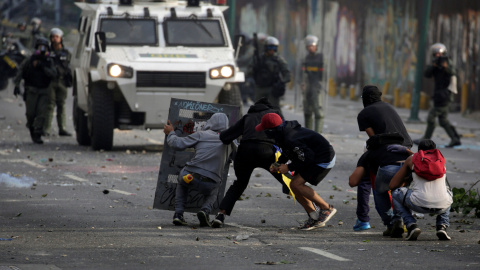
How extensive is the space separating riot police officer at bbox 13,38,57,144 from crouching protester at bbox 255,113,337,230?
9.29 meters

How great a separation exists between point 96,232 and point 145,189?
347 cm

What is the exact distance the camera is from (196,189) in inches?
382

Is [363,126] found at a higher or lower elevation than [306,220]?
higher

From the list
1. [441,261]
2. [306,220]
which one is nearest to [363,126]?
[306,220]

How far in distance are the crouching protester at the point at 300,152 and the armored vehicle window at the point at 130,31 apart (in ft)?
25.9

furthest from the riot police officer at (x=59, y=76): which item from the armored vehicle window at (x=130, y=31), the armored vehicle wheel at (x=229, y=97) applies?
the armored vehicle wheel at (x=229, y=97)

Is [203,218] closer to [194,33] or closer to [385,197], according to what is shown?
[385,197]

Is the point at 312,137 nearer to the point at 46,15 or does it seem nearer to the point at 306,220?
the point at 306,220

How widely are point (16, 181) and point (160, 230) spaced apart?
432cm

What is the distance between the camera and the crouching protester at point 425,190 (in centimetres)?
873

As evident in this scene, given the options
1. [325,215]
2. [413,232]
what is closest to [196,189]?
[325,215]

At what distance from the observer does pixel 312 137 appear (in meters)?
9.34

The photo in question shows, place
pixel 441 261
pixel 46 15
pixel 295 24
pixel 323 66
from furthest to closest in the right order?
pixel 46 15 → pixel 295 24 → pixel 323 66 → pixel 441 261

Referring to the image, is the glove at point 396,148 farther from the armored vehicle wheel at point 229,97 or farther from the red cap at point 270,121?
the armored vehicle wheel at point 229,97
